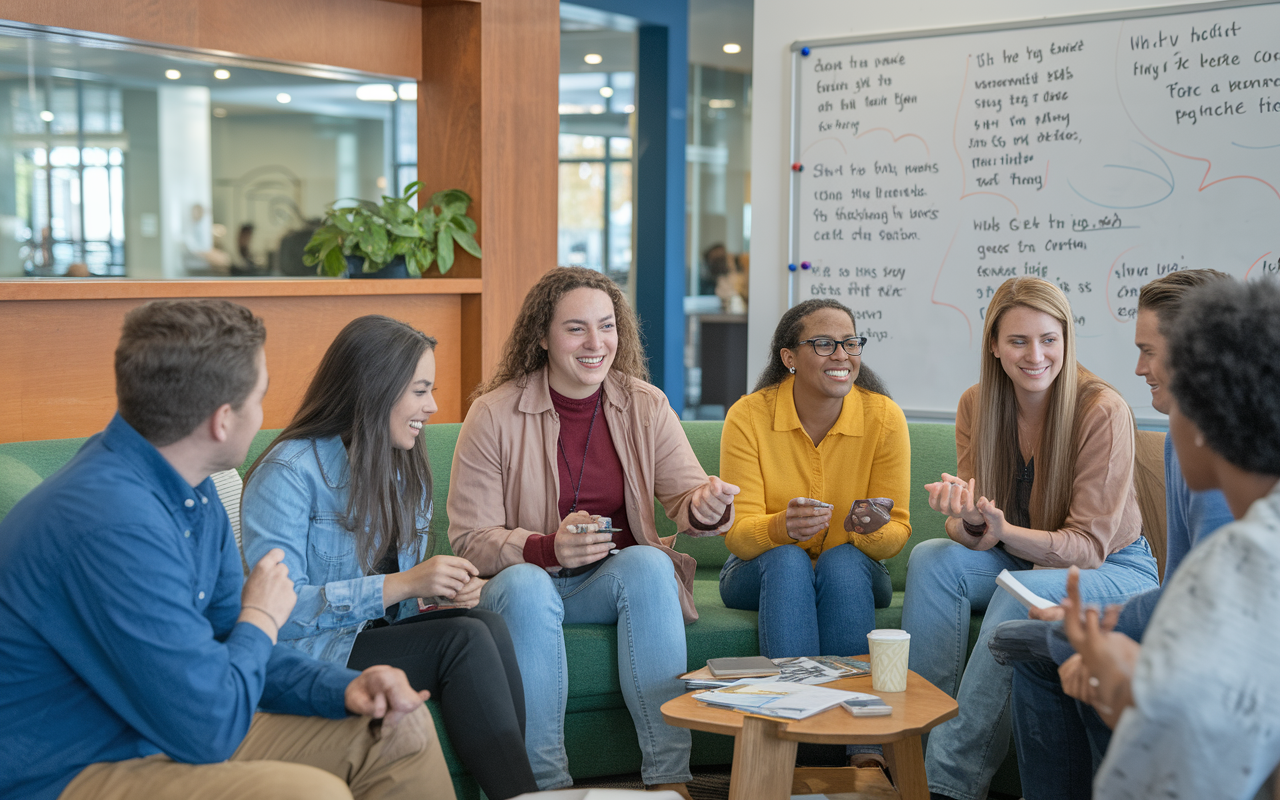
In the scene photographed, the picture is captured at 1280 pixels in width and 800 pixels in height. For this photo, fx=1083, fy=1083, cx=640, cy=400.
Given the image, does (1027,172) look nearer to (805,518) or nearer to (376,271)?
(805,518)

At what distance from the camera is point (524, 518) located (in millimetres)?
2639

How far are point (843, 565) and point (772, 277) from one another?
1.82m

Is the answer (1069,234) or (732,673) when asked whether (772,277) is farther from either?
(732,673)

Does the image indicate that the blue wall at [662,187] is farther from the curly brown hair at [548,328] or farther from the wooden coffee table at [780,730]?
the wooden coffee table at [780,730]

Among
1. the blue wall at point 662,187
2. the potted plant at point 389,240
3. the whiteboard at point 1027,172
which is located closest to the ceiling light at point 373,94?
the blue wall at point 662,187

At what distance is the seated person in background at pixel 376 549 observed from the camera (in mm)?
2033

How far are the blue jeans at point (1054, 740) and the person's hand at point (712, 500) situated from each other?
747 millimetres

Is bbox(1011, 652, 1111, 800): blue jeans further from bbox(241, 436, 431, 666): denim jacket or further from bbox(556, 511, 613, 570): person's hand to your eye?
bbox(241, 436, 431, 666): denim jacket

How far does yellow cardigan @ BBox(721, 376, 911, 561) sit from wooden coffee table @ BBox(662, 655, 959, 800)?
84 cm

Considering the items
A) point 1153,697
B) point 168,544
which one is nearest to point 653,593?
point 168,544

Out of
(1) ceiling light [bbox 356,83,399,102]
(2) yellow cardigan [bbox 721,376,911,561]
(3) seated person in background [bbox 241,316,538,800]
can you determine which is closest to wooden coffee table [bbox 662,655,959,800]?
(3) seated person in background [bbox 241,316,538,800]

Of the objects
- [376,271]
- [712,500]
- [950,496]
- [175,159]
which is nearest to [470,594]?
[712,500]

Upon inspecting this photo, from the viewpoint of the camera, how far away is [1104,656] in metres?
1.32

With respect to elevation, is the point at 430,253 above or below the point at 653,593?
above
